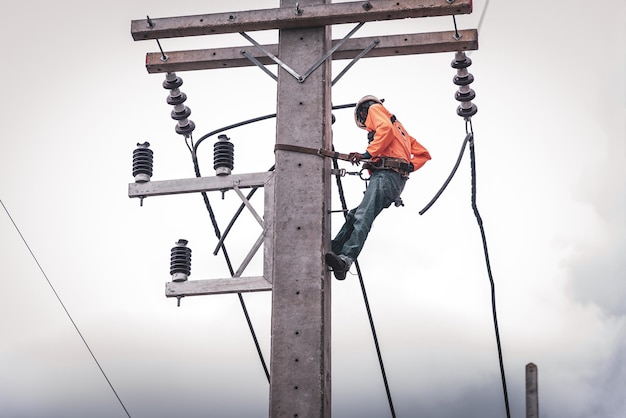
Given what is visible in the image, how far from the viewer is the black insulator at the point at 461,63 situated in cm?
1488

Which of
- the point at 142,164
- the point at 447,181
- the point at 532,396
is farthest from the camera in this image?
the point at 447,181

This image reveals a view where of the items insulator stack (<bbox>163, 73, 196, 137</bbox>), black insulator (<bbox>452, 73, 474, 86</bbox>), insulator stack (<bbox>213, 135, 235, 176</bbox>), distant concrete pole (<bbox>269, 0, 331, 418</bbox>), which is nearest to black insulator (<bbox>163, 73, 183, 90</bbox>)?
insulator stack (<bbox>163, 73, 196, 137</bbox>)

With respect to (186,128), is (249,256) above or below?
below

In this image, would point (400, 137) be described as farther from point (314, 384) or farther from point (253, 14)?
point (314, 384)

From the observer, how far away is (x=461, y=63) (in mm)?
14922

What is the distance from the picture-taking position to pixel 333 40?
13844 mm

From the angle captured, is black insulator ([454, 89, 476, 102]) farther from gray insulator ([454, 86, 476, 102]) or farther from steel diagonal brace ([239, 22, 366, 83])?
steel diagonal brace ([239, 22, 366, 83])

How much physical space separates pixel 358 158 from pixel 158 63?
6.84 feet

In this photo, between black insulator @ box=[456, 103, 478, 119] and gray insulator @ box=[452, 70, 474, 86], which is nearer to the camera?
gray insulator @ box=[452, 70, 474, 86]

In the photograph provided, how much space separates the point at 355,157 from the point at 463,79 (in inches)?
84.7

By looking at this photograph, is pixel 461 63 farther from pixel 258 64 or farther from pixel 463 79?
pixel 258 64

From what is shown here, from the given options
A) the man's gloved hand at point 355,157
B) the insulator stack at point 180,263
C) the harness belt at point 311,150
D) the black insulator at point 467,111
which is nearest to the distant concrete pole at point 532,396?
the harness belt at point 311,150

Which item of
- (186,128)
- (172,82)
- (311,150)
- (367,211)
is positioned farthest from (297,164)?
(186,128)

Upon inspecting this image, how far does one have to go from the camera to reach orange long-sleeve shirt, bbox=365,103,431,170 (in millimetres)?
13648
